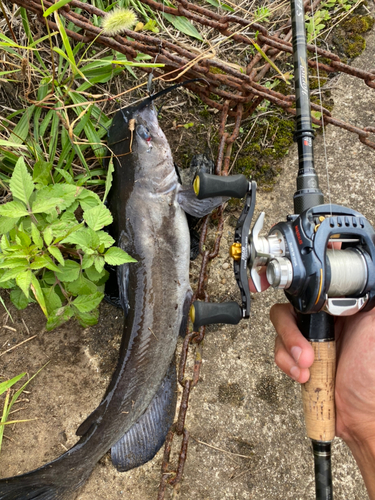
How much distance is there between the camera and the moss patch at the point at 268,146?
3262 millimetres

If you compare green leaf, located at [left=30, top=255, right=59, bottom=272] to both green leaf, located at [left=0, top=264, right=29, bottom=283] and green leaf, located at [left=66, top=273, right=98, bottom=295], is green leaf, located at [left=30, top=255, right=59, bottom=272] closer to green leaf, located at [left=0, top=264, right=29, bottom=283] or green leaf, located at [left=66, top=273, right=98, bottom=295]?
green leaf, located at [left=0, top=264, right=29, bottom=283]

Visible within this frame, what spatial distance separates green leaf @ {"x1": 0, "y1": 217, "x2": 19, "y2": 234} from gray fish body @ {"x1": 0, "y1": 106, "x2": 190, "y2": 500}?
73 cm

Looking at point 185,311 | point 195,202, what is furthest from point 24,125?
point 185,311

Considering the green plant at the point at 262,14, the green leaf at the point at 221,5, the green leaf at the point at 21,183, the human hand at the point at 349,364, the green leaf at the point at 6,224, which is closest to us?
the human hand at the point at 349,364

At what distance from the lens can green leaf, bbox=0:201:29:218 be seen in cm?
239

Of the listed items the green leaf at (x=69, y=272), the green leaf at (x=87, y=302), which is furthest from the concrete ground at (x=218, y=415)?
the green leaf at (x=69, y=272)

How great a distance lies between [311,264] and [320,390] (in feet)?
2.64

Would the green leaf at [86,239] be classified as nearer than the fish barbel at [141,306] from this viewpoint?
Yes

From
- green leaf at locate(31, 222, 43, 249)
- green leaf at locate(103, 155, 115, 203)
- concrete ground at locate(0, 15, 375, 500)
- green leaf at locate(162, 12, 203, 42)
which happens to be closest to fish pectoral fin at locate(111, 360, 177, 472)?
concrete ground at locate(0, 15, 375, 500)

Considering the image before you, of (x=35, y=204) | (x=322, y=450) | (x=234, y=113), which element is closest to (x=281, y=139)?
(x=234, y=113)

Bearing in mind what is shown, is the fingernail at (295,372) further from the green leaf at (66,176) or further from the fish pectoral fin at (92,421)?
the green leaf at (66,176)

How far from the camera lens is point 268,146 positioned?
10.8 feet

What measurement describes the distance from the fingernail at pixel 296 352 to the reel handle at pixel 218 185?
3.27 feet

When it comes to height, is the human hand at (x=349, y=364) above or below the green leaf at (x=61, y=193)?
below
